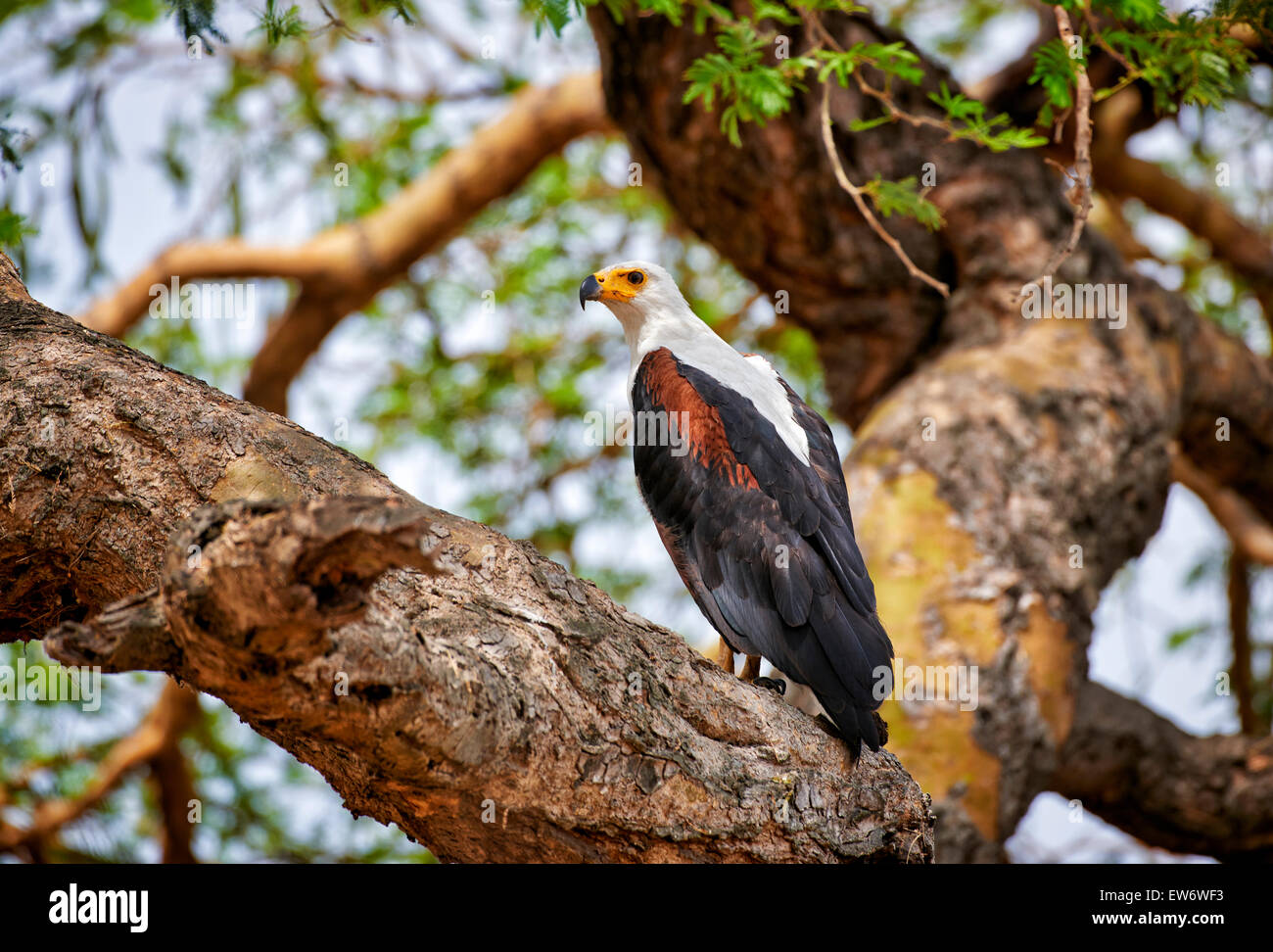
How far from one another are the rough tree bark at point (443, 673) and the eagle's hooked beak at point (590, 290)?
2.10 meters

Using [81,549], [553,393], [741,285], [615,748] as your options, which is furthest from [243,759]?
[615,748]

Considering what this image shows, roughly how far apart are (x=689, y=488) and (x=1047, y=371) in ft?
8.49

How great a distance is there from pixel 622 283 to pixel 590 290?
14 centimetres

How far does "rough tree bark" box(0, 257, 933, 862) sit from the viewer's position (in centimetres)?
224

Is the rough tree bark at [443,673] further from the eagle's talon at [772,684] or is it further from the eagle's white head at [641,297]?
the eagle's white head at [641,297]

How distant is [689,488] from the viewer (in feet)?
12.8

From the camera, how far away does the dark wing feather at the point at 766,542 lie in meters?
3.45

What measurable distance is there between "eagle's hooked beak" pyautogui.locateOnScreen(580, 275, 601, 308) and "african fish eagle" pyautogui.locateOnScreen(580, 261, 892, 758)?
56cm
